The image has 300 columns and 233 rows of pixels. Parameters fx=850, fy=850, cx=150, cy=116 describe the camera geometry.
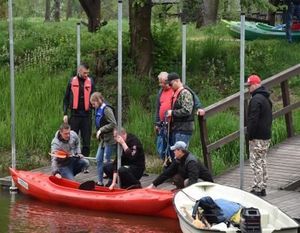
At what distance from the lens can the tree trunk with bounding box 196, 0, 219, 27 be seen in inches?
1134

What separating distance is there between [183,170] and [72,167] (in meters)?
2.58

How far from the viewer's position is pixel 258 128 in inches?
480

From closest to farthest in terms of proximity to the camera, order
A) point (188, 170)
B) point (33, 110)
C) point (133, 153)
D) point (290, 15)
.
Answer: point (188, 170) < point (133, 153) < point (33, 110) < point (290, 15)

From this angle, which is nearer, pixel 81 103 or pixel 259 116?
pixel 259 116

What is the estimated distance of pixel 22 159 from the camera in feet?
51.9

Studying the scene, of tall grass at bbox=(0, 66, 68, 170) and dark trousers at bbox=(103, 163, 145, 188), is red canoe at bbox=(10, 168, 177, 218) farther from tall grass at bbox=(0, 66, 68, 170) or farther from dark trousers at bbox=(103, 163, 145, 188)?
tall grass at bbox=(0, 66, 68, 170)

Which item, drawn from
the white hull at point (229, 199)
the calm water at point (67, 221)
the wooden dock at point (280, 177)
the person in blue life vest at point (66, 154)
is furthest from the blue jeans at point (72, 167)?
the white hull at point (229, 199)

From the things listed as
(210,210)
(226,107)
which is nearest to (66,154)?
(226,107)

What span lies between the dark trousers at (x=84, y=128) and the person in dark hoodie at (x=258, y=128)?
3793mm

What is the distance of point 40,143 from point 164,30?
16.1 feet

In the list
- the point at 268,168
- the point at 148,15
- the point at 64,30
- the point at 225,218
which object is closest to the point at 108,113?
the point at 268,168

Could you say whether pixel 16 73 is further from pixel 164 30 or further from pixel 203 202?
pixel 203 202

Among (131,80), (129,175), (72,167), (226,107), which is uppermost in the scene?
(226,107)

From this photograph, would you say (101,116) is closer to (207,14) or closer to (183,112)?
(183,112)
